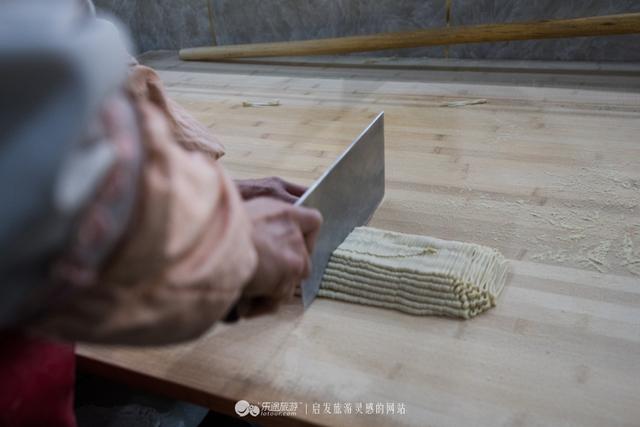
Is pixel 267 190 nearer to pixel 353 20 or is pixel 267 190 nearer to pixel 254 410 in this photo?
pixel 254 410

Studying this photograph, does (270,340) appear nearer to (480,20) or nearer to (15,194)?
(15,194)

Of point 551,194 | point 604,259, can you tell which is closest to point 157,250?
point 604,259

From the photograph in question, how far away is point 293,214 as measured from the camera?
59 cm

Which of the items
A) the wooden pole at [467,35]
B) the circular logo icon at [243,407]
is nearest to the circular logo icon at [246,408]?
the circular logo icon at [243,407]

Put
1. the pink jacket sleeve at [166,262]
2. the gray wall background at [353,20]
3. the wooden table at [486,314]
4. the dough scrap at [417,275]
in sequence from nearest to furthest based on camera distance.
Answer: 1. the pink jacket sleeve at [166,262]
2. the wooden table at [486,314]
3. the dough scrap at [417,275]
4. the gray wall background at [353,20]

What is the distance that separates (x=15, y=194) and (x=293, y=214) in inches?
12.6

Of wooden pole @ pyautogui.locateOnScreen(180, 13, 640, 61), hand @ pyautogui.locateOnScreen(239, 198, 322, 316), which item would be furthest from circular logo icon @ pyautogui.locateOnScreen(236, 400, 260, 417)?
wooden pole @ pyautogui.locateOnScreen(180, 13, 640, 61)

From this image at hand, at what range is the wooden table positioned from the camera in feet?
2.24

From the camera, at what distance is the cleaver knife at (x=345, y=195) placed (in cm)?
83

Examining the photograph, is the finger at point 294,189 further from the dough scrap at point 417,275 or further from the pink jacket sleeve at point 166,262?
the pink jacket sleeve at point 166,262

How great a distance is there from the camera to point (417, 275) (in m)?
0.82

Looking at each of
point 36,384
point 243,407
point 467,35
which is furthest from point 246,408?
point 467,35

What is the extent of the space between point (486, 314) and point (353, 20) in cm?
182

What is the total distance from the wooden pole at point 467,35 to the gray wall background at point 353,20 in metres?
0.28
